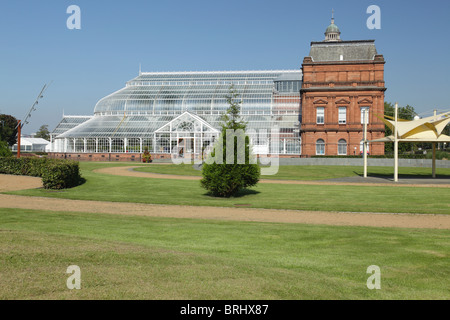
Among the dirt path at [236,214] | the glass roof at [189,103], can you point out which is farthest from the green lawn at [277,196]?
the glass roof at [189,103]

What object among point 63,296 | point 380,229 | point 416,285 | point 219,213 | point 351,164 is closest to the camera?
point 63,296

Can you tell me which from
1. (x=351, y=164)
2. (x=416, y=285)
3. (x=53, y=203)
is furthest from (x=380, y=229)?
(x=351, y=164)

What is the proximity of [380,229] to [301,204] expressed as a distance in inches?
277

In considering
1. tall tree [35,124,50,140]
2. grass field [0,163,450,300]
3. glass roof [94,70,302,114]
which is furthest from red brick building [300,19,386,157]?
tall tree [35,124,50,140]

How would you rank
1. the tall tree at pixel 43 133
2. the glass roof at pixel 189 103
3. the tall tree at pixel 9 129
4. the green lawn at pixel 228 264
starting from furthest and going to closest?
the tall tree at pixel 43 133
the tall tree at pixel 9 129
the glass roof at pixel 189 103
the green lawn at pixel 228 264

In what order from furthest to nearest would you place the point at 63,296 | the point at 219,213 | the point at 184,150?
the point at 184,150, the point at 219,213, the point at 63,296

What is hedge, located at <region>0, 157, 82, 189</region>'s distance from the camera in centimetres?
2600

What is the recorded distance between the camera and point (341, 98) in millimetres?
63844

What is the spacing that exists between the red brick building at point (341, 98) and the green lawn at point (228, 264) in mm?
53554

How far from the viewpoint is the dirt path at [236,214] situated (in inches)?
581

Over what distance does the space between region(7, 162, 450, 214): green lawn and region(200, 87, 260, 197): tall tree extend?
35.3 inches

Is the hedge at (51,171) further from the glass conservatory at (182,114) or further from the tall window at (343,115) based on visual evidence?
the tall window at (343,115)

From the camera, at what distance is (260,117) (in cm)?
7162

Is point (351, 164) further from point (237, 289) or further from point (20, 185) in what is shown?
point (237, 289)
